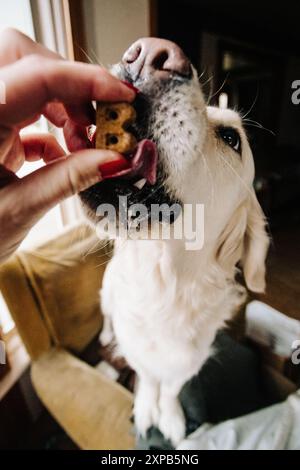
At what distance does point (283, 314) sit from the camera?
613 millimetres

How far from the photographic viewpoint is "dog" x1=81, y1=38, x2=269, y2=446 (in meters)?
0.34

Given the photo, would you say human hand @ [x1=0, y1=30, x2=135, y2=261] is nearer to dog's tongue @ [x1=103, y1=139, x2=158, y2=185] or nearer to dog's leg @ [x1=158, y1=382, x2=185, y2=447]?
dog's tongue @ [x1=103, y1=139, x2=158, y2=185]

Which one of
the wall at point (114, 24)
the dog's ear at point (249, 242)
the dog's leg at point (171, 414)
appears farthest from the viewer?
the dog's leg at point (171, 414)

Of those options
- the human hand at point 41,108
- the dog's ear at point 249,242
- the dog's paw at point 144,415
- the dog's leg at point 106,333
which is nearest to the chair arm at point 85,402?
the dog's paw at point 144,415

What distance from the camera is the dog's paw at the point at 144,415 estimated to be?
0.75m

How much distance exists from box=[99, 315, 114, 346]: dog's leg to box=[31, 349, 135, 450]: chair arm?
160mm

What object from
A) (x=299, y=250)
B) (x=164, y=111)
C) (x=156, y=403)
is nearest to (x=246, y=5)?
(x=164, y=111)

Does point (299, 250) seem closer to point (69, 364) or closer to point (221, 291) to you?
point (221, 291)

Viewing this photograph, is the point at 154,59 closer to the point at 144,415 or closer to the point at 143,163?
the point at 143,163

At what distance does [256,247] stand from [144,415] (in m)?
0.53

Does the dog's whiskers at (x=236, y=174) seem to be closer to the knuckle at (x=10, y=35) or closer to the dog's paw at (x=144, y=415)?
the knuckle at (x=10, y=35)

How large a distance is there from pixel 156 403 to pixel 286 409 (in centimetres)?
34

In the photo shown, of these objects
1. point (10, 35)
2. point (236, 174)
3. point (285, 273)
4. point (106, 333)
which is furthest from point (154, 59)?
point (106, 333)

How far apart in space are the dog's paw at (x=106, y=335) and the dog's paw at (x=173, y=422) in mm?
320
